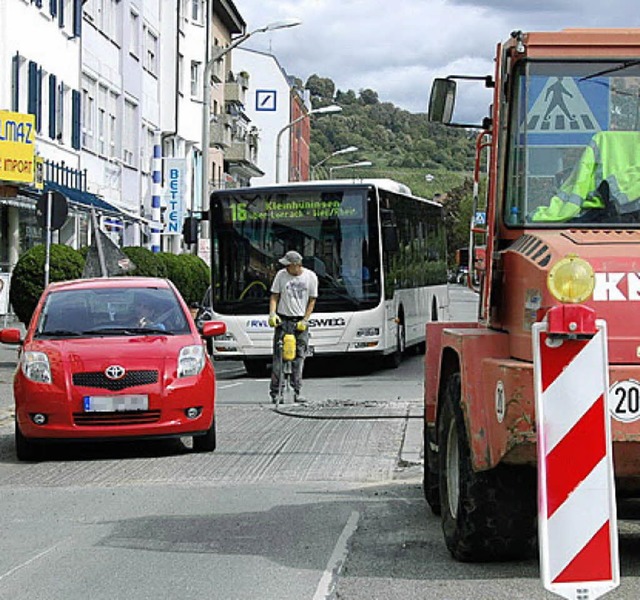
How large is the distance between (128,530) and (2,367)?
1655cm

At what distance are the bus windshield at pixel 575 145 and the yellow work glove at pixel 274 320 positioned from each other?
10.4 meters

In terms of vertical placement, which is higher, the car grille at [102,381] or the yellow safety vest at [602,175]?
the yellow safety vest at [602,175]

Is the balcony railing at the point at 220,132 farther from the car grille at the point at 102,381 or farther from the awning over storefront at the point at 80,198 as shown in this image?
the car grille at the point at 102,381

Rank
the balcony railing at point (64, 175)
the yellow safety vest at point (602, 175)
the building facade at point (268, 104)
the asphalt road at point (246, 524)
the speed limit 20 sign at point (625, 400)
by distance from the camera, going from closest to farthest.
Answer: the speed limit 20 sign at point (625, 400)
the asphalt road at point (246, 524)
the yellow safety vest at point (602, 175)
the balcony railing at point (64, 175)
the building facade at point (268, 104)

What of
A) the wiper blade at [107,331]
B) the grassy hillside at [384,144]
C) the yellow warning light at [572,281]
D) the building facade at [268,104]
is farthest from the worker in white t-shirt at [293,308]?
the grassy hillside at [384,144]

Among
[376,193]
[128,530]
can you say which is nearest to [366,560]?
[128,530]

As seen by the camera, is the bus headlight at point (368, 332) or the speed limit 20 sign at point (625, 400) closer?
the speed limit 20 sign at point (625, 400)

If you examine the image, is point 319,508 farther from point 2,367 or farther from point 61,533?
point 2,367

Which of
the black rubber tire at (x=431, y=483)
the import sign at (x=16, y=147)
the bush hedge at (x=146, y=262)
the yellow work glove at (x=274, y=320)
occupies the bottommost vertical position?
the black rubber tire at (x=431, y=483)

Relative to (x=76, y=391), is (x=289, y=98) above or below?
above

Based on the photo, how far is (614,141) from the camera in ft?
24.6

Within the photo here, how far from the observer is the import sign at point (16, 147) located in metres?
28.8

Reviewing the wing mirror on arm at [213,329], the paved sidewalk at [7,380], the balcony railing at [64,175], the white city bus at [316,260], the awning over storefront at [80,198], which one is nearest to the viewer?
the wing mirror on arm at [213,329]

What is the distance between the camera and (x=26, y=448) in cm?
1289
